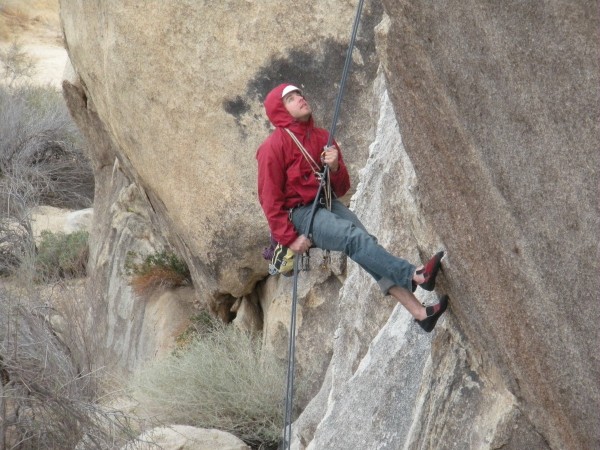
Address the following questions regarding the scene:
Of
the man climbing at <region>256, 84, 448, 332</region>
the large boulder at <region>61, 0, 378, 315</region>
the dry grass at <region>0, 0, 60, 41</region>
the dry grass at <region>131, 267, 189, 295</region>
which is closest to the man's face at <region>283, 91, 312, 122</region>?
the man climbing at <region>256, 84, 448, 332</region>

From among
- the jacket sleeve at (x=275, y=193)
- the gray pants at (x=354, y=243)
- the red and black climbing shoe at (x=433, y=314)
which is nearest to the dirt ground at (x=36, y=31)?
the jacket sleeve at (x=275, y=193)

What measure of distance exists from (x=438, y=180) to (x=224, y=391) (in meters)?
5.90

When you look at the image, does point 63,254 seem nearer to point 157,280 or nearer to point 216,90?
point 157,280

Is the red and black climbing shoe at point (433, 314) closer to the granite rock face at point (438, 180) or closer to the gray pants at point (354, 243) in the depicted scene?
the granite rock face at point (438, 180)

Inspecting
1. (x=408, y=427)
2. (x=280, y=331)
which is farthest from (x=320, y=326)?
(x=408, y=427)

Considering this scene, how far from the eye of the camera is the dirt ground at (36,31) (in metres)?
25.8

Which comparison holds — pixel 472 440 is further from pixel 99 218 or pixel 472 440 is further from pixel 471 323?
pixel 99 218

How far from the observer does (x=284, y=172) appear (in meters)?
5.97

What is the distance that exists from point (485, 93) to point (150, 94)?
597cm

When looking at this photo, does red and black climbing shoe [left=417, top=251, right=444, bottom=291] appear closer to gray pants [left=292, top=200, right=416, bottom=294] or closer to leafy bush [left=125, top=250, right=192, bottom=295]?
gray pants [left=292, top=200, right=416, bottom=294]

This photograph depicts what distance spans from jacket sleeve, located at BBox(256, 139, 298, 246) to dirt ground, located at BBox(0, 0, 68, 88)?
20.4 m

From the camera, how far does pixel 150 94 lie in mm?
9180

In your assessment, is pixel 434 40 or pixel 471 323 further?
pixel 471 323

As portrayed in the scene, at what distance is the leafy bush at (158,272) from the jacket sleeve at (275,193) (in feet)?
18.2
